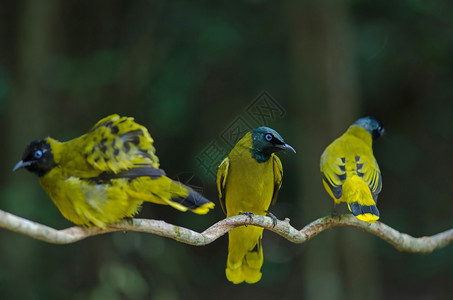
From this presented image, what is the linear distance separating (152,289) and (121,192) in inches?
211

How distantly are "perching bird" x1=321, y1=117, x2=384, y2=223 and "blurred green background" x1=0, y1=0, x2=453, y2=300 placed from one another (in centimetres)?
245

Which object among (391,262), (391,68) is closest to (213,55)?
(391,68)

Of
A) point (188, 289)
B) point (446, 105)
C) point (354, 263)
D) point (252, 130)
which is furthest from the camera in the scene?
point (446, 105)

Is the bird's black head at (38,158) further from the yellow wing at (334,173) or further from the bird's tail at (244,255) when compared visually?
the yellow wing at (334,173)

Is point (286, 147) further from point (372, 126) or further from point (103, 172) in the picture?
point (372, 126)

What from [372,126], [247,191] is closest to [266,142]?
[247,191]

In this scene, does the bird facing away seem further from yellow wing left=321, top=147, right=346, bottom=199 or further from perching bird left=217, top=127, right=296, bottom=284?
yellow wing left=321, top=147, right=346, bottom=199

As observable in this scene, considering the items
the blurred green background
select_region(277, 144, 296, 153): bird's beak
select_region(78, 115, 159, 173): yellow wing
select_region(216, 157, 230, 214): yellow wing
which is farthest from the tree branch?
the blurred green background

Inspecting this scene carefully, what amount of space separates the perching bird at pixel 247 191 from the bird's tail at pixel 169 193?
0.58 m

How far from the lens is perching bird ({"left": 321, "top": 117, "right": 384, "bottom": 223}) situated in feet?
9.70

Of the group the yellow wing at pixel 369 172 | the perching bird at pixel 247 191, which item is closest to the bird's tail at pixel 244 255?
the perching bird at pixel 247 191

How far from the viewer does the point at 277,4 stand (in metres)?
8.85

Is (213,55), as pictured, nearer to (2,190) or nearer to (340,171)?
(2,190)

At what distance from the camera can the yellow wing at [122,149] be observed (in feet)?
7.93
